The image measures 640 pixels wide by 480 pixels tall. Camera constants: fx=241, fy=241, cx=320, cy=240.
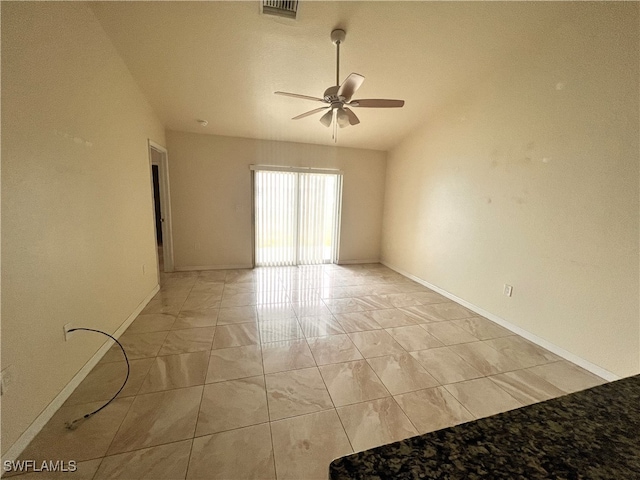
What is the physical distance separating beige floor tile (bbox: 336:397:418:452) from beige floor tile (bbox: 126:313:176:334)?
2.04 metres

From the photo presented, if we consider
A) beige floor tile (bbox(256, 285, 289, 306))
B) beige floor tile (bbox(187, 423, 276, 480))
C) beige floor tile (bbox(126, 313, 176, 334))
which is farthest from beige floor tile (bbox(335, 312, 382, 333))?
beige floor tile (bbox(126, 313, 176, 334))

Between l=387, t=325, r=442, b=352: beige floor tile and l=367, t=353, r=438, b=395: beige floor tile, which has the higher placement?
l=387, t=325, r=442, b=352: beige floor tile

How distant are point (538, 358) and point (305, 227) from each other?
386 cm

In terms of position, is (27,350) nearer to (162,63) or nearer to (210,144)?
(162,63)

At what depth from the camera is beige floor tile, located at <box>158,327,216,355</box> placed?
219 centimetres

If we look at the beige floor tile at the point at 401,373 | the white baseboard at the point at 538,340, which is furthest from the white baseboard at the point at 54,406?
the white baseboard at the point at 538,340

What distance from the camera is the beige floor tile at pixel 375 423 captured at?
1421mm

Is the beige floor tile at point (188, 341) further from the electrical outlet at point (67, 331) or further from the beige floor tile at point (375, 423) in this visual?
the beige floor tile at point (375, 423)

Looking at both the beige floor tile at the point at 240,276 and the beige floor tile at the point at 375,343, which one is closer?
the beige floor tile at the point at 375,343

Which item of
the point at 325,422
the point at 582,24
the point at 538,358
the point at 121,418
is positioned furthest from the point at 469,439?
the point at 582,24

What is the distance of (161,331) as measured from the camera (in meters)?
2.48

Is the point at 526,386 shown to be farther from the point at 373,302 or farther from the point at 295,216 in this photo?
the point at 295,216

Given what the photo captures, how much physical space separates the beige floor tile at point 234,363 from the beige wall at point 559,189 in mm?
2797

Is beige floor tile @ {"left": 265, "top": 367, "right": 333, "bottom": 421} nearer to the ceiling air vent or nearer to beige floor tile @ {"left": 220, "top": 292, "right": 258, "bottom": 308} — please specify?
beige floor tile @ {"left": 220, "top": 292, "right": 258, "bottom": 308}
